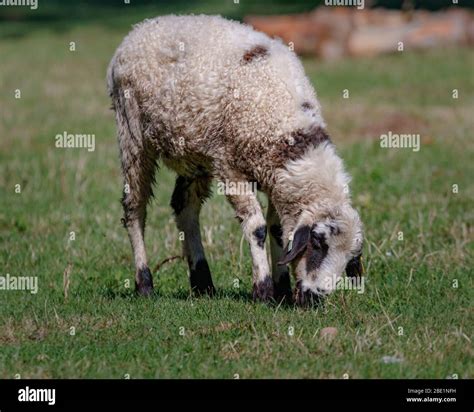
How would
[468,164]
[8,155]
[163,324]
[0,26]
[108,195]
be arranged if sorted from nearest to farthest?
[163,324] → [108,195] → [468,164] → [8,155] → [0,26]

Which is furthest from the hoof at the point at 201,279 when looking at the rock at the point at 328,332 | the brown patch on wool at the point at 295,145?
the rock at the point at 328,332

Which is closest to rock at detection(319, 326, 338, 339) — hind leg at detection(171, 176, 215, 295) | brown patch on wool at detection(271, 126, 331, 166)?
brown patch on wool at detection(271, 126, 331, 166)

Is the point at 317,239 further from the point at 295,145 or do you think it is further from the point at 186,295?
the point at 186,295

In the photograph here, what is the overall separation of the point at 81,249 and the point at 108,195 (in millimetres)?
2436

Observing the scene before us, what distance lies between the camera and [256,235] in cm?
835

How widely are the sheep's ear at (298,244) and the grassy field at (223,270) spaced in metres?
0.41

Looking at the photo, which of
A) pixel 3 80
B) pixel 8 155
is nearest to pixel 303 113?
pixel 8 155

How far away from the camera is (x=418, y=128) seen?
1666 centimetres

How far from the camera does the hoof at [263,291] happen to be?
8.36 m

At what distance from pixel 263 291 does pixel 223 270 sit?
4.84 feet

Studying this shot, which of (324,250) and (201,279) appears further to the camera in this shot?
(201,279)

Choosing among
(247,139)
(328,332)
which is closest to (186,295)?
Result: (247,139)

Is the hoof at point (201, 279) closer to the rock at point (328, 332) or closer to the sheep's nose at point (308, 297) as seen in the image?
the sheep's nose at point (308, 297)
